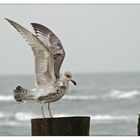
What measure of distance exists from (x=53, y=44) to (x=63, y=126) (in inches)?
53.1

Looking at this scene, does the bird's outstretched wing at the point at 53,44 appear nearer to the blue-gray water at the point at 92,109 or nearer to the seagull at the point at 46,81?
the seagull at the point at 46,81

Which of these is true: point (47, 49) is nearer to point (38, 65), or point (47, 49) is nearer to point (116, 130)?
point (38, 65)

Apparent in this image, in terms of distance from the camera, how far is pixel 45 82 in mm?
5516

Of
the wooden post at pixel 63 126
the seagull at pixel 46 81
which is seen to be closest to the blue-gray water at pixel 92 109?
the seagull at pixel 46 81

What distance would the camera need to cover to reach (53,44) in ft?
19.0

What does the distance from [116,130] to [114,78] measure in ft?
65.5

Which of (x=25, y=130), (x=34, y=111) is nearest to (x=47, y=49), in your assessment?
(x=25, y=130)

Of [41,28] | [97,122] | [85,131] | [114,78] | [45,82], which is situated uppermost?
[114,78]

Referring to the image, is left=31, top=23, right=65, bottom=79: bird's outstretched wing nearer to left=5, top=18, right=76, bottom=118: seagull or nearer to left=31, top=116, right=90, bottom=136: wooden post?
left=5, top=18, right=76, bottom=118: seagull

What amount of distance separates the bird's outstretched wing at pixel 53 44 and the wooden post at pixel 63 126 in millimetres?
984

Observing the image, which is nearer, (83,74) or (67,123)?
(67,123)

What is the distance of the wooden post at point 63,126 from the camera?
459 centimetres

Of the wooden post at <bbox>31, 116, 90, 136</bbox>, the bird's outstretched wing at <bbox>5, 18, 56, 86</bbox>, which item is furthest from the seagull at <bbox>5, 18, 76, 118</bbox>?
the wooden post at <bbox>31, 116, 90, 136</bbox>

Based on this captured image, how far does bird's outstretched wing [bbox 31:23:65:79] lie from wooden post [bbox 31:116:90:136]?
98 centimetres
